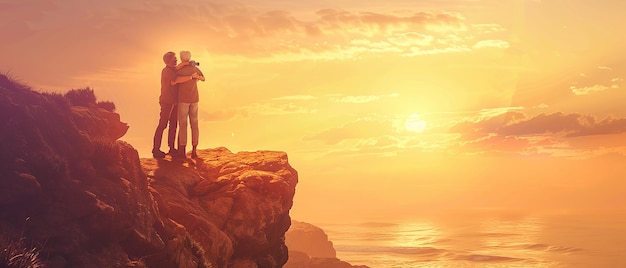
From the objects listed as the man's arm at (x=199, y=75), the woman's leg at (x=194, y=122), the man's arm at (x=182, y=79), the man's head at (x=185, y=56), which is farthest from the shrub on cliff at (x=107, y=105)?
the woman's leg at (x=194, y=122)

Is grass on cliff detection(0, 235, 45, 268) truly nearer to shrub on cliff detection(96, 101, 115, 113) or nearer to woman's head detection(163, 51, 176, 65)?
shrub on cliff detection(96, 101, 115, 113)

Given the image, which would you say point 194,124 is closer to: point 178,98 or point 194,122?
point 194,122

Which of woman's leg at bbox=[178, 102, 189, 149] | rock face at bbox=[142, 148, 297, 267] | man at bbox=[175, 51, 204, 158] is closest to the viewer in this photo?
rock face at bbox=[142, 148, 297, 267]

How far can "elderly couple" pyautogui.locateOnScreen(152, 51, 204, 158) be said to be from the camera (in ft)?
77.7

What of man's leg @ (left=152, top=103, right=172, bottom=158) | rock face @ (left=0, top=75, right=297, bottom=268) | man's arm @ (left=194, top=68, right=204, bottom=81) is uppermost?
man's arm @ (left=194, top=68, right=204, bottom=81)

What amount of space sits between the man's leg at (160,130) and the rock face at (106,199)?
631 millimetres

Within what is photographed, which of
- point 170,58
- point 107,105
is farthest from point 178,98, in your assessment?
point 107,105

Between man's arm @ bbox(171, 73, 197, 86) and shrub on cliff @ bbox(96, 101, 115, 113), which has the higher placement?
man's arm @ bbox(171, 73, 197, 86)

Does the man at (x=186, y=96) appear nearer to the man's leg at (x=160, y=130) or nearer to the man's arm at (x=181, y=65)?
the man's arm at (x=181, y=65)

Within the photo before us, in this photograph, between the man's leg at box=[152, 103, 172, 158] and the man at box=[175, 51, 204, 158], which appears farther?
the man's leg at box=[152, 103, 172, 158]

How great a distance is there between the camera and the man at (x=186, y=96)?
23.6 meters

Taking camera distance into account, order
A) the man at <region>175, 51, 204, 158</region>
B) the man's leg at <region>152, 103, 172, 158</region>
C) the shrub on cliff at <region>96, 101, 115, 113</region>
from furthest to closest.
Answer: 1. the man's leg at <region>152, 103, 172, 158</region>
2. the man at <region>175, 51, 204, 158</region>
3. the shrub on cliff at <region>96, 101, 115, 113</region>

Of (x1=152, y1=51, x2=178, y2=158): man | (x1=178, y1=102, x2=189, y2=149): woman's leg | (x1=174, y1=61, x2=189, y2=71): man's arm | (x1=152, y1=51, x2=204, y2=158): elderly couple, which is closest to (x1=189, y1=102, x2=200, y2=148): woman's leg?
(x1=152, y1=51, x2=204, y2=158): elderly couple

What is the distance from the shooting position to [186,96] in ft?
78.4
